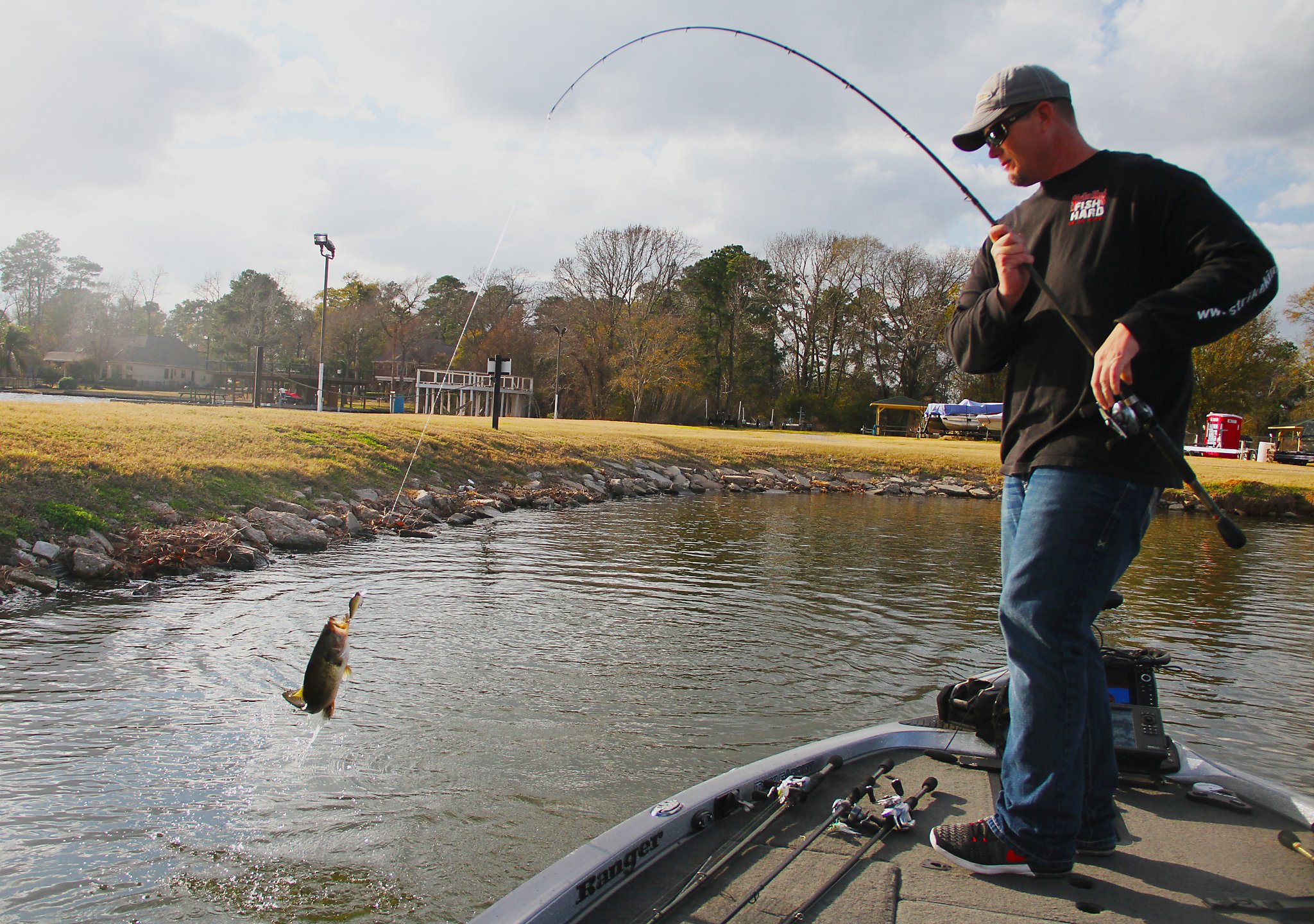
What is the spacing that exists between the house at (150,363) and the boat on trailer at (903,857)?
9958 centimetres

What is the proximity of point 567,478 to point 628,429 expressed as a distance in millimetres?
16584

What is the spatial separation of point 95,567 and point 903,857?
33.3 ft

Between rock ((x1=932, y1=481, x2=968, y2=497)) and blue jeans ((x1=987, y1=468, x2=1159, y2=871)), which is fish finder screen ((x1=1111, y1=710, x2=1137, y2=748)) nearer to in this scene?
blue jeans ((x1=987, y1=468, x2=1159, y2=871))

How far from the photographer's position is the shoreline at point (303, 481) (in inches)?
416

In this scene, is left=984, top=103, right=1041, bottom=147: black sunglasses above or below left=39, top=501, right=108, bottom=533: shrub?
above

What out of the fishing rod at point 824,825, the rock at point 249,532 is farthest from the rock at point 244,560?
the fishing rod at point 824,825

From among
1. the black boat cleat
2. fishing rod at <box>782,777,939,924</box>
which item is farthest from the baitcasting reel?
fishing rod at <box>782,777,939,924</box>

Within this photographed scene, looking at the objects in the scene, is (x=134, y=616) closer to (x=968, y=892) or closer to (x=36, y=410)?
(x=968, y=892)

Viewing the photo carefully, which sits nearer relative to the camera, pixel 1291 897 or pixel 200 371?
pixel 1291 897

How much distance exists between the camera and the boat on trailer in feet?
8.04

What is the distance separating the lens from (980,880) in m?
2.67

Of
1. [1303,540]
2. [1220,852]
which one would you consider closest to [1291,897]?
[1220,852]

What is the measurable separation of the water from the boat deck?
5.15 feet

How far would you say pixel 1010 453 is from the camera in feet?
9.34
